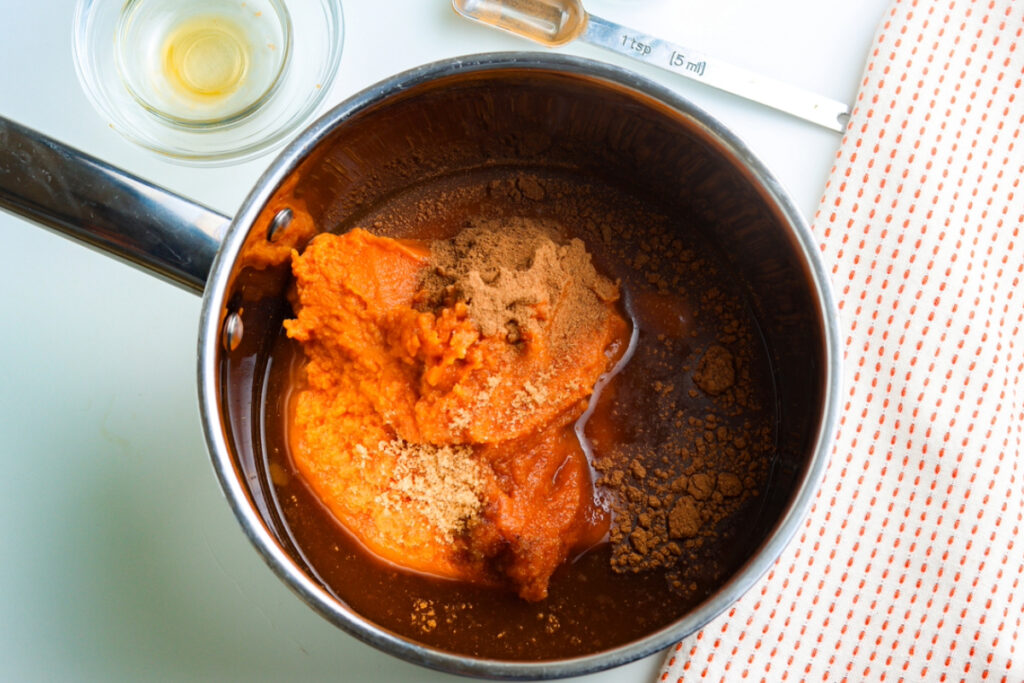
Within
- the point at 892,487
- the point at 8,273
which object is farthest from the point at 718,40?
the point at 8,273

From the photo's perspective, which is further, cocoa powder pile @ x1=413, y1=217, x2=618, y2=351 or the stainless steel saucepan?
cocoa powder pile @ x1=413, y1=217, x2=618, y2=351

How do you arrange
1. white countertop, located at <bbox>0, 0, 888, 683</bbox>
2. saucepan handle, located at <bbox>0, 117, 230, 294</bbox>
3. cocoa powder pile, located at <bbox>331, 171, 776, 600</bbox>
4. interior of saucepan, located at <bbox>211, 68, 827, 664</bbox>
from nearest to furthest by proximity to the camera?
saucepan handle, located at <bbox>0, 117, 230, 294</bbox>
interior of saucepan, located at <bbox>211, 68, 827, 664</bbox>
cocoa powder pile, located at <bbox>331, 171, 776, 600</bbox>
white countertop, located at <bbox>0, 0, 888, 683</bbox>

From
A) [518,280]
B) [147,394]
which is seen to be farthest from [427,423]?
[147,394]

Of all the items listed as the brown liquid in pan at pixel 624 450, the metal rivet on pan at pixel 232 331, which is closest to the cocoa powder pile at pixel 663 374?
the brown liquid in pan at pixel 624 450

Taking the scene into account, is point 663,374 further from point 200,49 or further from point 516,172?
point 200,49

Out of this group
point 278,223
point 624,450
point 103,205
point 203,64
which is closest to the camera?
point 103,205

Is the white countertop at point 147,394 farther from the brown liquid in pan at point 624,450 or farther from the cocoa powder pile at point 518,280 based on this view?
the cocoa powder pile at point 518,280

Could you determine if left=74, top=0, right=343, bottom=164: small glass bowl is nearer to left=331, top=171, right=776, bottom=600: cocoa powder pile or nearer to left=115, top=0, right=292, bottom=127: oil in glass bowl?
left=115, top=0, right=292, bottom=127: oil in glass bowl

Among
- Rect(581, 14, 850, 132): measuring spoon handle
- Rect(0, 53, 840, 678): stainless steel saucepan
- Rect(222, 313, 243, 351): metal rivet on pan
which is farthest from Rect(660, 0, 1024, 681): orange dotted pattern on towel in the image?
Rect(222, 313, 243, 351): metal rivet on pan
